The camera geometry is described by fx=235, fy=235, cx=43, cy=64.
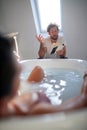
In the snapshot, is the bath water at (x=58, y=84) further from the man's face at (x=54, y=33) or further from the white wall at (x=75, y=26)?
the white wall at (x=75, y=26)

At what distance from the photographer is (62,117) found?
124cm

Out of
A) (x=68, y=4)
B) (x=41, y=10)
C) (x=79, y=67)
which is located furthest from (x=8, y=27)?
(x=79, y=67)

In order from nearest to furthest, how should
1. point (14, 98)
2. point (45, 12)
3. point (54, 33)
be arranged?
point (14, 98) < point (54, 33) < point (45, 12)

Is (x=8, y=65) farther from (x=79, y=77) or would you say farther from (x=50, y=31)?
(x=50, y=31)

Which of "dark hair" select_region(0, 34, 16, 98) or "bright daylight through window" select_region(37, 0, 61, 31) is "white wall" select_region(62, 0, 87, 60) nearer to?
"bright daylight through window" select_region(37, 0, 61, 31)

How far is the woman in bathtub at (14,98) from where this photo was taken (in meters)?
1.07

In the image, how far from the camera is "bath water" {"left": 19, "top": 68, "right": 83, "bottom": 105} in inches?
84.1

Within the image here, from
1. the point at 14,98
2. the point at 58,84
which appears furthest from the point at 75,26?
the point at 14,98

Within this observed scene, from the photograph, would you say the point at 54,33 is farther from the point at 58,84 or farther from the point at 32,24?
the point at 32,24

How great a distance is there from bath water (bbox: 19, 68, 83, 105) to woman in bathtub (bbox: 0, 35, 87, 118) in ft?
1.94

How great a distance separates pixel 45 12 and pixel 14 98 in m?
3.41

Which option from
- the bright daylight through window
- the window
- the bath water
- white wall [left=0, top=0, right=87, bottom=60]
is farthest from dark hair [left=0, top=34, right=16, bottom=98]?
the bright daylight through window

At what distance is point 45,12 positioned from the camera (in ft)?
14.4

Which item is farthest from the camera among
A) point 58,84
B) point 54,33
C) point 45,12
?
point 45,12
